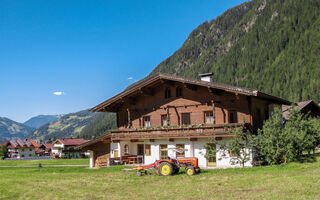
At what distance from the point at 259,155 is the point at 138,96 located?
1373cm

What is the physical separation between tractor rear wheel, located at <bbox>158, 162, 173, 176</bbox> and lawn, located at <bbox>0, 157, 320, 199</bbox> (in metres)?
0.45

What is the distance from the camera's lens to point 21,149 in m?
114

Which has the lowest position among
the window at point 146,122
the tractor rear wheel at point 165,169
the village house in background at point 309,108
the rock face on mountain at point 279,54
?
the tractor rear wheel at point 165,169

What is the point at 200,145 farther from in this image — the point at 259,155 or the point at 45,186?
the point at 45,186

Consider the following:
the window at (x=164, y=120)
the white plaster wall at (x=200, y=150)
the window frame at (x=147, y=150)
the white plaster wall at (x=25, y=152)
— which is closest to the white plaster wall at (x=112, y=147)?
the window frame at (x=147, y=150)

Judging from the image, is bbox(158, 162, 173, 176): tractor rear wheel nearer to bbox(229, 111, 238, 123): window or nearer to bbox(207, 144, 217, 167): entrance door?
bbox(207, 144, 217, 167): entrance door

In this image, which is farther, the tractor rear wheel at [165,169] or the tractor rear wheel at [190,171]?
the tractor rear wheel at [165,169]

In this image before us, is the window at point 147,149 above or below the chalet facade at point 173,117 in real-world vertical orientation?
below

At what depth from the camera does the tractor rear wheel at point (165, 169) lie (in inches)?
803

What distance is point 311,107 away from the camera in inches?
1747

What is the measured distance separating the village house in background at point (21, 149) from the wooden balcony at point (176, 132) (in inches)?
3623

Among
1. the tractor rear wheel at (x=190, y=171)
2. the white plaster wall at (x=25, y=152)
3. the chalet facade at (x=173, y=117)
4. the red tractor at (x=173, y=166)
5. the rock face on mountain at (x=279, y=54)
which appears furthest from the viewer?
the rock face on mountain at (x=279, y=54)

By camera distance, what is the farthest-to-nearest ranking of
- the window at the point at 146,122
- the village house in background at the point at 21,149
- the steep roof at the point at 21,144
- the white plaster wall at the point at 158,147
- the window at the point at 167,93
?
the steep roof at the point at 21,144 < the village house in background at the point at 21,149 < the window at the point at 146,122 < the window at the point at 167,93 < the white plaster wall at the point at 158,147

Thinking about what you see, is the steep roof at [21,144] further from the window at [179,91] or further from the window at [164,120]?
the window at [179,91]
